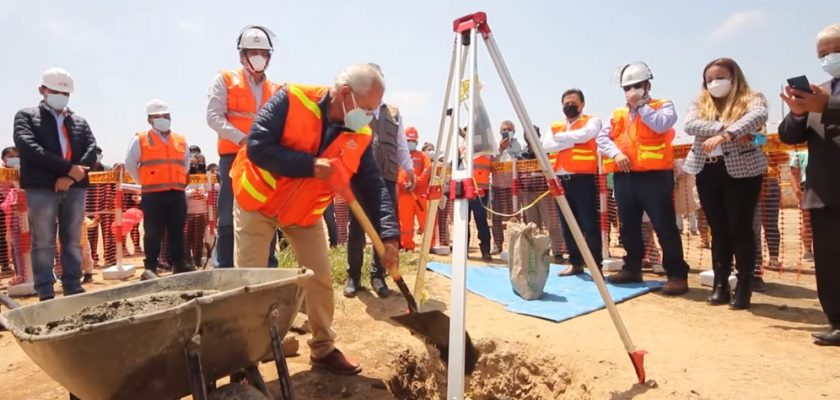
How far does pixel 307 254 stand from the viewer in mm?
3205

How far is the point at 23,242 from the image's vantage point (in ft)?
20.1

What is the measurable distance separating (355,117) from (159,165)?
4229 mm

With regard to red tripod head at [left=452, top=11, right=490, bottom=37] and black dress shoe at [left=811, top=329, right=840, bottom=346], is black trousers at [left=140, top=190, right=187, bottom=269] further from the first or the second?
black dress shoe at [left=811, top=329, right=840, bottom=346]

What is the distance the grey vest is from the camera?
4965mm

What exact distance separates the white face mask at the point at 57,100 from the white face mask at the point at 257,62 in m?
2.10

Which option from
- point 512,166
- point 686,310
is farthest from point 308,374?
point 512,166

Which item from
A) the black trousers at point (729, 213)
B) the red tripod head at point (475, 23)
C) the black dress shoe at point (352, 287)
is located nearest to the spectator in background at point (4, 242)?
the black dress shoe at point (352, 287)

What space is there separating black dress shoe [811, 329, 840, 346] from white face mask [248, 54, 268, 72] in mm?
4452

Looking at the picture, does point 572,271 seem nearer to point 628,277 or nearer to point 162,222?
point 628,277

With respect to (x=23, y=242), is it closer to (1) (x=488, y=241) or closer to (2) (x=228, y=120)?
(2) (x=228, y=120)

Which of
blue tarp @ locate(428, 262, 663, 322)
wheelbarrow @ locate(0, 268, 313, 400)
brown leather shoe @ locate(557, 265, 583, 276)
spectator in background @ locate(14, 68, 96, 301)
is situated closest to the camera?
wheelbarrow @ locate(0, 268, 313, 400)

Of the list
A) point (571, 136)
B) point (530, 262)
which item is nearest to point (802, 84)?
point (530, 262)

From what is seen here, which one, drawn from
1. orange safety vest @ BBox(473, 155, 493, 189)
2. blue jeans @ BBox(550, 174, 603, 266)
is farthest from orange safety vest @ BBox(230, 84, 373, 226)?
orange safety vest @ BBox(473, 155, 493, 189)

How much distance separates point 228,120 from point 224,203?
0.70 meters
